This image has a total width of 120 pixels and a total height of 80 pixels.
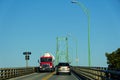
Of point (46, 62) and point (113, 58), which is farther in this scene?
point (113, 58)

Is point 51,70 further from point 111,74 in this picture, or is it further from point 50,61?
point 111,74

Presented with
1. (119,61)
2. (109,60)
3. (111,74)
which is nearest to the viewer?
(111,74)

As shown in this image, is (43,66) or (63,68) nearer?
(63,68)

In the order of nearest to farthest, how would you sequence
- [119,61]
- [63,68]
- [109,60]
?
1. [63,68]
2. [119,61]
3. [109,60]

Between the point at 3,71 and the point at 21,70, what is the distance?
49.5 ft

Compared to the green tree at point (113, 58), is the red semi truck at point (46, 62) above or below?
below

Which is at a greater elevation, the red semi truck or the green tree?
the green tree

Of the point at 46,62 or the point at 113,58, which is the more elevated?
the point at 113,58

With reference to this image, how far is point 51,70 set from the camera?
6950 centimetres

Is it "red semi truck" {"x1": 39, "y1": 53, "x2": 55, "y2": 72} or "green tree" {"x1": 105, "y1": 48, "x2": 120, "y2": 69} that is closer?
"red semi truck" {"x1": 39, "y1": 53, "x2": 55, "y2": 72}

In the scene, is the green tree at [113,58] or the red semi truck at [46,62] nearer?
the red semi truck at [46,62]

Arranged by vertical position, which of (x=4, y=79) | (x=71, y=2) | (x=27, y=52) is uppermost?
(x=71, y=2)

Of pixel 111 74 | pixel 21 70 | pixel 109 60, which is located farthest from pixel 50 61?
pixel 111 74

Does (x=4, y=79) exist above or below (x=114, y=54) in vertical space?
below
